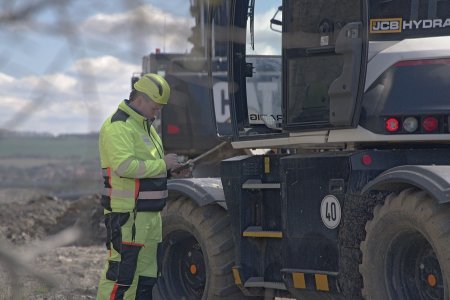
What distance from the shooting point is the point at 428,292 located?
5.23 metres

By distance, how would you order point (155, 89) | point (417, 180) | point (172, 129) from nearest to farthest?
point (417, 180) → point (155, 89) → point (172, 129)

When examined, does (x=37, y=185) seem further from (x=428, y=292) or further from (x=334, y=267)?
(x=334, y=267)

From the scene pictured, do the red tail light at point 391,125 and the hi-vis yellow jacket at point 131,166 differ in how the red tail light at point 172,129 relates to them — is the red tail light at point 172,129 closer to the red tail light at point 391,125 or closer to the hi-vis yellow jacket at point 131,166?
the hi-vis yellow jacket at point 131,166

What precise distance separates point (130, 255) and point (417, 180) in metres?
2.29

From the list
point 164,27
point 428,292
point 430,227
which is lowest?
point 428,292

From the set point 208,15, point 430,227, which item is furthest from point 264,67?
point 208,15

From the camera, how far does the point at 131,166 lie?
20.7 ft

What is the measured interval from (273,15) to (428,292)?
215 centimetres

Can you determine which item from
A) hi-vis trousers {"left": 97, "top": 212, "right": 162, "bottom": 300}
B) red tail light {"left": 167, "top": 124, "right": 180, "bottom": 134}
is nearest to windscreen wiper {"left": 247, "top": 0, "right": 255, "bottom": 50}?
hi-vis trousers {"left": 97, "top": 212, "right": 162, "bottom": 300}

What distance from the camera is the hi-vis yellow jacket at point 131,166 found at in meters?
6.35

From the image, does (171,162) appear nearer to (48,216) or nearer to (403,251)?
(403,251)

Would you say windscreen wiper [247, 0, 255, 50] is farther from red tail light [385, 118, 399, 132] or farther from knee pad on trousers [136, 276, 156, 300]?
knee pad on trousers [136, 276, 156, 300]

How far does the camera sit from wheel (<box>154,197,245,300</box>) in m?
7.18

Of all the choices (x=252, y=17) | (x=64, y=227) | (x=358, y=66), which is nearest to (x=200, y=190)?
(x=252, y=17)
